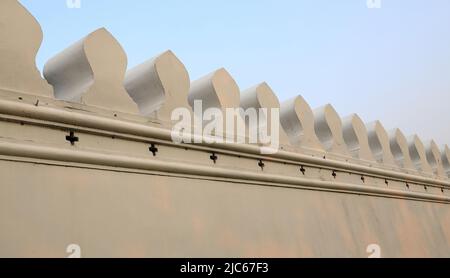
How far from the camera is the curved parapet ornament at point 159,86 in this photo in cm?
167

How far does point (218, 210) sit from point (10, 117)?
78 centimetres

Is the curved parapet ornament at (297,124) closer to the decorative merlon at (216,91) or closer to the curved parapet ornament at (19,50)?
the decorative merlon at (216,91)

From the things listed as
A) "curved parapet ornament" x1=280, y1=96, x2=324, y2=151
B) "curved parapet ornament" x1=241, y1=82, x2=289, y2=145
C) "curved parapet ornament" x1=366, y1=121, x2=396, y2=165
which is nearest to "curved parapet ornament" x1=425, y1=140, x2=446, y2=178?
"curved parapet ornament" x1=366, y1=121, x2=396, y2=165

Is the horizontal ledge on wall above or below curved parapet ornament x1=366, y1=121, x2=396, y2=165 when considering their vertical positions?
below

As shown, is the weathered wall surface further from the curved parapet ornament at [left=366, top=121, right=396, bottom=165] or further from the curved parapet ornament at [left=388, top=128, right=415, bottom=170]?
the curved parapet ornament at [left=388, top=128, right=415, bottom=170]

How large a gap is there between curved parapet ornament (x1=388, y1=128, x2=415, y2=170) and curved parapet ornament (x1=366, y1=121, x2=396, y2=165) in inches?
5.9

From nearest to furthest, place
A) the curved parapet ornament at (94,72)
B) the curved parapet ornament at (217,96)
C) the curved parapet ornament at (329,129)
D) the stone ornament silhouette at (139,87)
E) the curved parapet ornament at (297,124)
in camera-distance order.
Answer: the stone ornament silhouette at (139,87) → the curved parapet ornament at (94,72) → the curved parapet ornament at (217,96) → the curved parapet ornament at (297,124) → the curved parapet ornament at (329,129)

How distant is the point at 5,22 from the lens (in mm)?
1308

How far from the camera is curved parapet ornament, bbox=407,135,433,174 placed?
333cm

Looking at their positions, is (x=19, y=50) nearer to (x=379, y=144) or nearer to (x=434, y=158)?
(x=379, y=144)

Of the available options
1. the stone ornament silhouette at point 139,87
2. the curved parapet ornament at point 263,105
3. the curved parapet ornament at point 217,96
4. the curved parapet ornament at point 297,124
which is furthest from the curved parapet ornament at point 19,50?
the curved parapet ornament at point 297,124

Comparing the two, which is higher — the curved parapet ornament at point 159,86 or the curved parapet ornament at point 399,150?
the curved parapet ornament at point 399,150

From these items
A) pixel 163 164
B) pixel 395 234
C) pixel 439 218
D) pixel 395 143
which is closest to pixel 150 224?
pixel 163 164

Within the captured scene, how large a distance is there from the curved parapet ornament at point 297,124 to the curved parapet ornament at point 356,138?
1.34 feet
